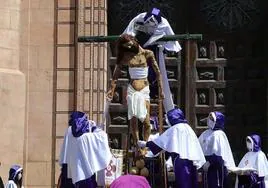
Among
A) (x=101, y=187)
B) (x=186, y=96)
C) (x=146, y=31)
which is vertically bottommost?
(x=101, y=187)

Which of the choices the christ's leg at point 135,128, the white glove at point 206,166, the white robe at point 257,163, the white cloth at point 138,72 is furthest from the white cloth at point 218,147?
the white cloth at point 138,72

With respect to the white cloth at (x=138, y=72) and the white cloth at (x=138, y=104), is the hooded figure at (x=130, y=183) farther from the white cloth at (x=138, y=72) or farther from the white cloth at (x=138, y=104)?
the white cloth at (x=138, y=72)

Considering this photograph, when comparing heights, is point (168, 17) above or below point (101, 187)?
above

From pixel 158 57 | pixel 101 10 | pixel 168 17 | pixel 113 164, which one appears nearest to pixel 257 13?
pixel 168 17

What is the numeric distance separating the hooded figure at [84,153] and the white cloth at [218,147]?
1595 millimetres

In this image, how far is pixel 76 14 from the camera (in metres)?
14.5

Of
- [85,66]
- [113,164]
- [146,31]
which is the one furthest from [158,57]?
[85,66]

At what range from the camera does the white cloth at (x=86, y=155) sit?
10.7 meters

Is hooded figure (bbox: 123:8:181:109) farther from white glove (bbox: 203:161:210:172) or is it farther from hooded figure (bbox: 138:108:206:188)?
white glove (bbox: 203:161:210:172)

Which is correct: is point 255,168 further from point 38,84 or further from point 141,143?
point 38,84

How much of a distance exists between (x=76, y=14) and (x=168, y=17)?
5.41 feet

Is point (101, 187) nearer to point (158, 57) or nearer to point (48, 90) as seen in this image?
point (158, 57)

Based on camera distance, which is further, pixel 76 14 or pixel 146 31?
pixel 76 14

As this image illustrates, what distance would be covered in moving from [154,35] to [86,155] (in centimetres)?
202
